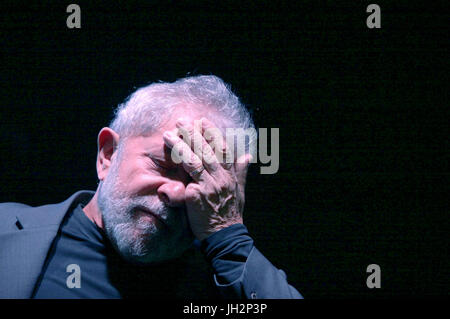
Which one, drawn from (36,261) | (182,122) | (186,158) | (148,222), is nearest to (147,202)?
(148,222)

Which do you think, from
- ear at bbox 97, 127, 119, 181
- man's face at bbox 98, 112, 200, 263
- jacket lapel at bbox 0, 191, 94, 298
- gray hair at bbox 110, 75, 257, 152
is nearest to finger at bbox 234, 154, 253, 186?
gray hair at bbox 110, 75, 257, 152

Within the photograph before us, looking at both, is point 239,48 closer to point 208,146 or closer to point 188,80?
point 188,80

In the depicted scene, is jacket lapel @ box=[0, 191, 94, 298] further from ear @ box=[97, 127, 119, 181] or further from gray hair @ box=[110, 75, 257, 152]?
gray hair @ box=[110, 75, 257, 152]

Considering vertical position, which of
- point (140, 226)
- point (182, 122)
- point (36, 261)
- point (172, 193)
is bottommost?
point (36, 261)

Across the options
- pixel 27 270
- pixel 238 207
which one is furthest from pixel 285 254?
pixel 27 270

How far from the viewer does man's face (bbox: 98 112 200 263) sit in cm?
124

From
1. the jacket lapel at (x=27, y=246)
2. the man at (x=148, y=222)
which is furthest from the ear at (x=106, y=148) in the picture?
the jacket lapel at (x=27, y=246)

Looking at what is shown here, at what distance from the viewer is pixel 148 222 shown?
4.07ft

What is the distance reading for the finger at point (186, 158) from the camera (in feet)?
3.99

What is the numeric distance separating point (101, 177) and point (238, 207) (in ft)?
1.84

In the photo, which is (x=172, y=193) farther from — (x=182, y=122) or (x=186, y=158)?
(x=182, y=122)

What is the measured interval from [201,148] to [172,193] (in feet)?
0.62

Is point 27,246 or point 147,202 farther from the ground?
point 147,202
